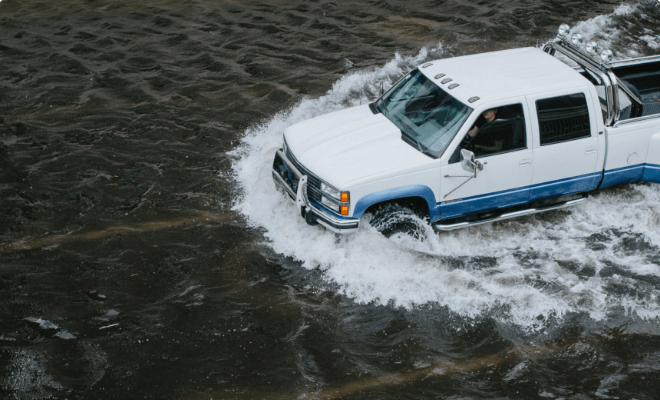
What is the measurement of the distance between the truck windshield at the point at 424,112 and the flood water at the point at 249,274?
3.82 ft

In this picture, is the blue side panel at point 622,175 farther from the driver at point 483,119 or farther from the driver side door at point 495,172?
the driver at point 483,119

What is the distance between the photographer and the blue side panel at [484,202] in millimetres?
6777

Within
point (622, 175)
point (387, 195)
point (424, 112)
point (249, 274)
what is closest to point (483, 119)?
point (424, 112)

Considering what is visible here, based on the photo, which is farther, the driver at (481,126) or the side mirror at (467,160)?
the driver at (481,126)

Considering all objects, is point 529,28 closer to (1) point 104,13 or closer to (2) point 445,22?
(2) point 445,22

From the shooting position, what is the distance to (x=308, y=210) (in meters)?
6.71

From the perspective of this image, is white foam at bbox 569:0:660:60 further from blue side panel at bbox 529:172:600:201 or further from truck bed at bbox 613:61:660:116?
blue side panel at bbox 529:172:600:201

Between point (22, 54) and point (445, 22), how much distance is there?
946 cm

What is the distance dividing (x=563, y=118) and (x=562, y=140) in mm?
259

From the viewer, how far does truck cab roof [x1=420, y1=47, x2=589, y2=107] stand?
6707mm

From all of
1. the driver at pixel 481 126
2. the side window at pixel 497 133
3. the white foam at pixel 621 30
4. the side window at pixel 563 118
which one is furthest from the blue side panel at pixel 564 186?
the white foam at pixel 621 30

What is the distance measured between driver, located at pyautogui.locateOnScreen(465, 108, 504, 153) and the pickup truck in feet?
0.04

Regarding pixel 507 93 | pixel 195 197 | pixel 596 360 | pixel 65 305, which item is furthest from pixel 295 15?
pixel 596 360

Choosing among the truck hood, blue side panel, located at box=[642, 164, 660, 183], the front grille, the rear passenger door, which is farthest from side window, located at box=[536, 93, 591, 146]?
the front grille
